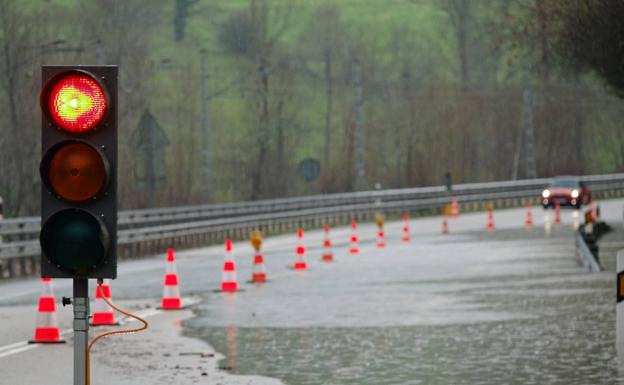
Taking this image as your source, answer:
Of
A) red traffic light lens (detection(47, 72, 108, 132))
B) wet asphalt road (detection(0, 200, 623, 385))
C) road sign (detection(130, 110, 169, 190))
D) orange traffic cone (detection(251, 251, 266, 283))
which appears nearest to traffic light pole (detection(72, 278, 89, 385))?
red traffic light lens (detection(47, 72, 108, 132))

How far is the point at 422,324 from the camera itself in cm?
2022

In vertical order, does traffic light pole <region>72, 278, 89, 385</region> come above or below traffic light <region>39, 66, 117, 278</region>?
below

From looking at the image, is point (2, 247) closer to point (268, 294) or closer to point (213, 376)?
point (268, 294)

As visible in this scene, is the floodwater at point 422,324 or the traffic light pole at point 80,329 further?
the floodwater at point 422,324

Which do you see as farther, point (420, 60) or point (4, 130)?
point (420, 60)

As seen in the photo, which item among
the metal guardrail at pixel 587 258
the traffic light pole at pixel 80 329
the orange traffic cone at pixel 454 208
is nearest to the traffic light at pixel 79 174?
Result: the traffic light pole at pixel 80 329

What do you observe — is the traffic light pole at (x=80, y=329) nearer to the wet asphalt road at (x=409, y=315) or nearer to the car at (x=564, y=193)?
the wet asphalt road at (x=409, y=315)

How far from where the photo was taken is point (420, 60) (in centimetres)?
13875

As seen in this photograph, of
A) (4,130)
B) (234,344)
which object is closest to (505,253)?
(4,130)

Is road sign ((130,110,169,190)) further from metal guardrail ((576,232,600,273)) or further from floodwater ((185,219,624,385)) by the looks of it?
metal guardrail ((576,232,600,273))

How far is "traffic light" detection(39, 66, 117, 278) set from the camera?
9852 mm

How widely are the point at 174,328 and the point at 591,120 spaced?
8352 cm

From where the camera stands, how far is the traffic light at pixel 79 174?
A: 9852 mm

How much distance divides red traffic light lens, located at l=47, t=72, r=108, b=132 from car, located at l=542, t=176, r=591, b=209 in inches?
2136
